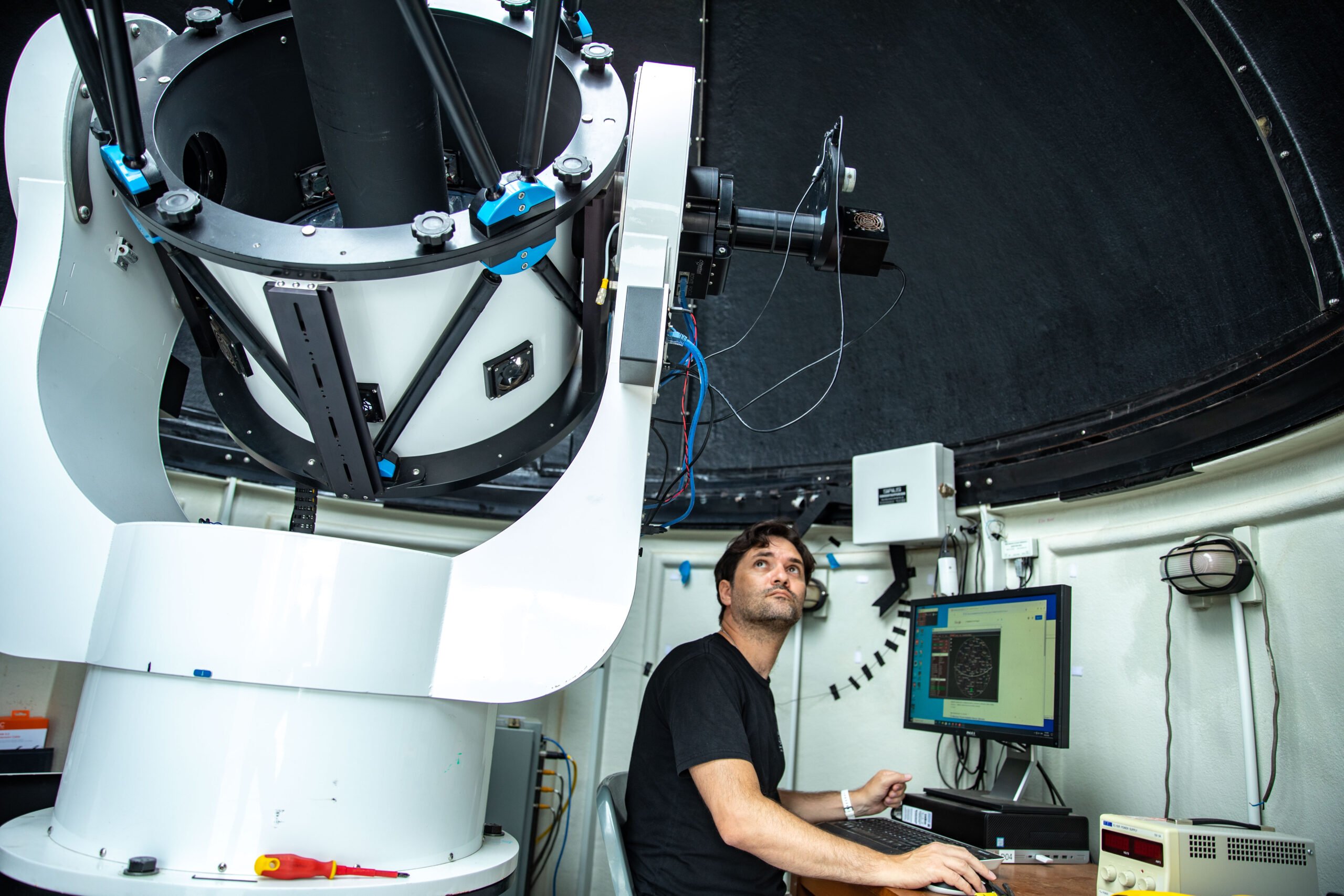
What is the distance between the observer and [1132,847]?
1325 mm

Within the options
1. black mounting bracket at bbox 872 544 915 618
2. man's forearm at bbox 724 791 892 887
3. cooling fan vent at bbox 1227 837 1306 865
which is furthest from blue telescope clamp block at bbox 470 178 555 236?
black mounting bracket at bbox 872 544 915 618

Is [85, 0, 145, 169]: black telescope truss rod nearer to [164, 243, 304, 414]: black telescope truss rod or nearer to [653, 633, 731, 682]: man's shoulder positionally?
[164, 243, 304, 414]: black telescope truss rod

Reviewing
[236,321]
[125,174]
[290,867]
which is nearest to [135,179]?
[125,174]

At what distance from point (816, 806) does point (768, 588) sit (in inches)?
21.3

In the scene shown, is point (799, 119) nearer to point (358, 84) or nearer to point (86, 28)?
point (358, 84)

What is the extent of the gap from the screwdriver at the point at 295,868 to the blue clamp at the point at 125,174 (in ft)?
2.91

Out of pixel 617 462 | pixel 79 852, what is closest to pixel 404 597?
pixel 617 462

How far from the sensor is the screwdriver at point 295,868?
99cm

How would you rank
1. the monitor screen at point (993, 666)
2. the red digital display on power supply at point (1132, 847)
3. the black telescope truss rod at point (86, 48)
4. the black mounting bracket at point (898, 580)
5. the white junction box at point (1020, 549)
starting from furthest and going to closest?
the black mounting bracket at point (898, 580) < the white junction box at point (1020, 549) < the monitor screen at point (993, 666) < the red digital display on power supply at point (1132, 847) < the black telescope truss rod at point (86, 48)

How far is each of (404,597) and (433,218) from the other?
1.69ft

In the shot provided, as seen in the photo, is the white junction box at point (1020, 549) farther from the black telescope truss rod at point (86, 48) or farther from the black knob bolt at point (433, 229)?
the black telescope truss rod at point (86, 48)

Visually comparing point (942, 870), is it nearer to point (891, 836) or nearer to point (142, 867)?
point (891, 836)

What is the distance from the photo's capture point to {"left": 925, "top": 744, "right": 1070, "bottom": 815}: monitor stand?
1.76m

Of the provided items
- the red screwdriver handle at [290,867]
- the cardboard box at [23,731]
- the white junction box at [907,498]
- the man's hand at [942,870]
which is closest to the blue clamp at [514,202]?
the red screwdriver handle at [290,867]
